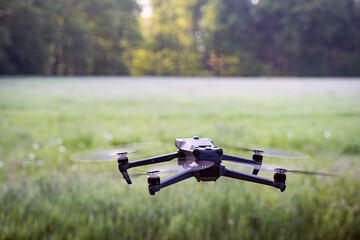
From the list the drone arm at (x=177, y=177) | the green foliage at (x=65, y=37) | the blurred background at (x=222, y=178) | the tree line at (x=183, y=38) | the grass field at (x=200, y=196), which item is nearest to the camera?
the drone arm at (x=177, y=177)

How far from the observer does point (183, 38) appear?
1.70 meters

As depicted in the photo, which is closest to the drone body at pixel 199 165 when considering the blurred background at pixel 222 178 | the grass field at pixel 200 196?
the blurred background at pixel 222 178

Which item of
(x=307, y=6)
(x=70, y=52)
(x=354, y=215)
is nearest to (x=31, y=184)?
(x=307, y=6)

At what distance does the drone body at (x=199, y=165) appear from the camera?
25 cm

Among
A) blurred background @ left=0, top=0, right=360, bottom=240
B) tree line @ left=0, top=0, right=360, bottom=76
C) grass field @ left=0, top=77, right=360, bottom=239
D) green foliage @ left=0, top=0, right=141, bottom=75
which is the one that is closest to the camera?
tree line @ left=0, top=0, right=360, bottom=76

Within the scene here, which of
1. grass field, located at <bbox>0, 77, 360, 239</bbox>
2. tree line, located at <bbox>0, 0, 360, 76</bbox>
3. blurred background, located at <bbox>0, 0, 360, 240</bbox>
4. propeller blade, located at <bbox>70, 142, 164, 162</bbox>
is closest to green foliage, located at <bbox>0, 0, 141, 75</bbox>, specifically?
tree line, located at <bbox>0, 0, 360, 76</bbox>

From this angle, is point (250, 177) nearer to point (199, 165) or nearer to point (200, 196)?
point (199, 165)

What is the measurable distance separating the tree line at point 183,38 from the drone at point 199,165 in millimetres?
972

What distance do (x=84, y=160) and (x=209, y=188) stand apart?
3920 millimetres

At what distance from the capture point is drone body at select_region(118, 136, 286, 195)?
25 centimetres

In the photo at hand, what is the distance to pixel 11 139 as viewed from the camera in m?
5.36

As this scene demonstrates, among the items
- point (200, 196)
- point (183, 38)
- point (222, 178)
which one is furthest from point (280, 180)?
point (200, 196)

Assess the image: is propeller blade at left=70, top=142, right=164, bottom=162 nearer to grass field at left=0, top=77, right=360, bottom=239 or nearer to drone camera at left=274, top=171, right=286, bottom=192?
drone camera at left=274, top=171, right=286, bottom=192

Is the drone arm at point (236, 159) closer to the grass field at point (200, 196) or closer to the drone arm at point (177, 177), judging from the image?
the drone arm at point (177, 177)
